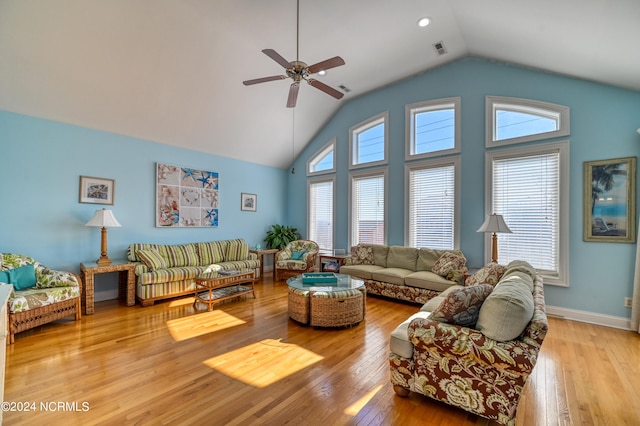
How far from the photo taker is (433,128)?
5.39 m

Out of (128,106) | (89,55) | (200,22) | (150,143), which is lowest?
(150,143)

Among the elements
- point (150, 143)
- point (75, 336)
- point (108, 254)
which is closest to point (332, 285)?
point (75, 336)

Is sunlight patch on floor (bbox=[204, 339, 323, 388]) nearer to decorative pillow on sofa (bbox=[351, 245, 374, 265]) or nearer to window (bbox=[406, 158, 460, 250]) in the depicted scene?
decorative pillow on sofa (bbox=[351, 245, 374, 265])

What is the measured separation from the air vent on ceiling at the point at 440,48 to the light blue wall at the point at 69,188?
5.02 metres

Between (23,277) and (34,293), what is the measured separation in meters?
0.39

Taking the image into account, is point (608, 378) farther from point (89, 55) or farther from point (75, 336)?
point (89, 55)

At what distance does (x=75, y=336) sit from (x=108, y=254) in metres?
Result: 1.93

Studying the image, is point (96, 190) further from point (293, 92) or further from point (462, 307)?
point (462, 307)

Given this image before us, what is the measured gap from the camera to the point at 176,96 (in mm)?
4750

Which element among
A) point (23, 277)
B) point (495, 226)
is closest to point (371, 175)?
point (495, 226)

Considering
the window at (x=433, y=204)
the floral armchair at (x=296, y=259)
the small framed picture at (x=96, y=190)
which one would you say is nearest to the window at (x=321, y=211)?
the floral armchair at (x=296, y=259)

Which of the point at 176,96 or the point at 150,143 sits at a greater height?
the point at 176,96

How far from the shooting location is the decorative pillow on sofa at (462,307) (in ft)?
6.66

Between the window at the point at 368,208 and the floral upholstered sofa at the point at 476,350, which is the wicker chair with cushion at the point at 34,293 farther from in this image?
the window at the point at 368,208
